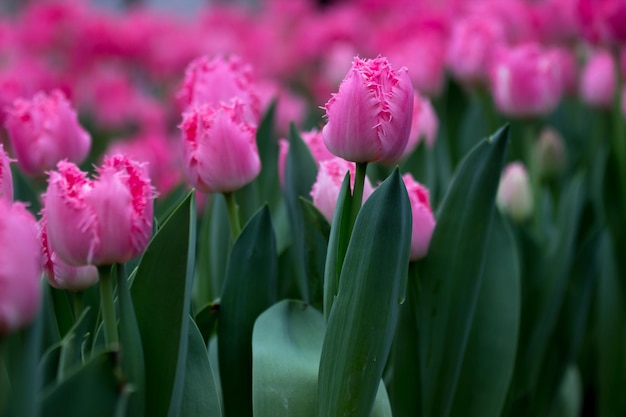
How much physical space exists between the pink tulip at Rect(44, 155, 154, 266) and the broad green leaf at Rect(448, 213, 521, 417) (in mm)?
380

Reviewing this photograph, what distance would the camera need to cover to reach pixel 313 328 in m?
0.64

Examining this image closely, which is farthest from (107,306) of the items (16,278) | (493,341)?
(493,341)

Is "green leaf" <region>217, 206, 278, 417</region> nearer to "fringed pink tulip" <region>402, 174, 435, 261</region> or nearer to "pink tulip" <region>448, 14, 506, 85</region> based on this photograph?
"fringed pink tulip" <region>402, 174, 435, 261</region>

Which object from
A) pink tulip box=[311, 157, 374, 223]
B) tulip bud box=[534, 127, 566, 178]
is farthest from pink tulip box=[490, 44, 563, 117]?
pink tulip box=[311, 157, 374, 223]

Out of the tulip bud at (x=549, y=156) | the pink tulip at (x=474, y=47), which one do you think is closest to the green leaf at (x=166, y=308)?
the tulip bud at (x=549, y=156)

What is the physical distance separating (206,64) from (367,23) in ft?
5.44

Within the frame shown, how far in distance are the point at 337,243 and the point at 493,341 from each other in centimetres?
24

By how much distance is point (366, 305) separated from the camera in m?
0.53

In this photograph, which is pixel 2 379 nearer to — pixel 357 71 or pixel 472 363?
pixel 357 71

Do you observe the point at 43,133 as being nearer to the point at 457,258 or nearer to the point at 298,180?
the point at 298,180

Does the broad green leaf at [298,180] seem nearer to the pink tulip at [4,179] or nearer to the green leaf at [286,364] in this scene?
the green leaf at [286,364]

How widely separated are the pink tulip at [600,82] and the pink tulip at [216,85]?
73cm

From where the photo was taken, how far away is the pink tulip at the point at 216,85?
744mm

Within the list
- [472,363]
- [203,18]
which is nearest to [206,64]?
[472,363]
